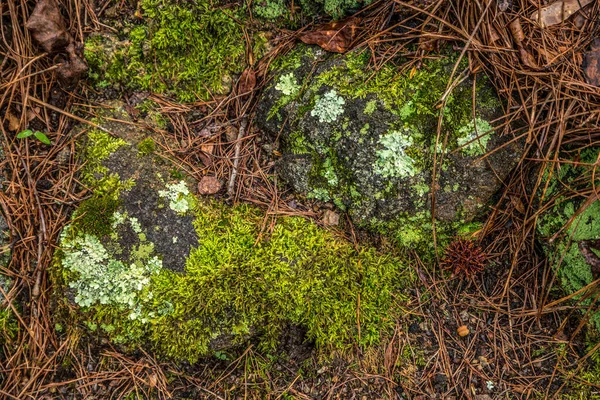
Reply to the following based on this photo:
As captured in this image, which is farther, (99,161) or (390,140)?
(99,161)

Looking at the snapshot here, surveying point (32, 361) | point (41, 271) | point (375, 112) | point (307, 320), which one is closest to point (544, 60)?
point (375, 112)

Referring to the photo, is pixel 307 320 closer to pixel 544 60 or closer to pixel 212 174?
pixel 212 174

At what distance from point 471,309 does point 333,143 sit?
1667 mm

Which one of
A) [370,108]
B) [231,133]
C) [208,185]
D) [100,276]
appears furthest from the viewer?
[231,133]

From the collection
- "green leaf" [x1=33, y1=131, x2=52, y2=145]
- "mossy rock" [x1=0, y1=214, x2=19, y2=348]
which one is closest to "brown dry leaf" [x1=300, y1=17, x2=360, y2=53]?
"green leaf" [x1=33, y1=131, x2=52, y2=145]

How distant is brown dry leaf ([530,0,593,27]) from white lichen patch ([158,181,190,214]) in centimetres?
283

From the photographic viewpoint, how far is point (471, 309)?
3.16 meters

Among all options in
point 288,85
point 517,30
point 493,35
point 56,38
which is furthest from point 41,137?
point 517,30

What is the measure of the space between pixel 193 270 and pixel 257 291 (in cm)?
48

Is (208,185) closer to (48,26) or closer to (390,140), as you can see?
(390,140)

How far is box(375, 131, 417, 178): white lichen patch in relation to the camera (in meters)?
2.94

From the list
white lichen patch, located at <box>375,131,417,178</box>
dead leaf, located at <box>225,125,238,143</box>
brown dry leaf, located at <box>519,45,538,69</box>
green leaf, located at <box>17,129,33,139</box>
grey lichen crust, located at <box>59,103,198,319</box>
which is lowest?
grey lichen crust, located at <box>59,103,198,319</box>

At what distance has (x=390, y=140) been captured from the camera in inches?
116

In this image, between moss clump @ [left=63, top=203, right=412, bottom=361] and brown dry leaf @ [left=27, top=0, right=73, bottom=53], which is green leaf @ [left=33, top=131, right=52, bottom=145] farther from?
moss clump @ [left=63, top=203, right=412, bottom=361]
